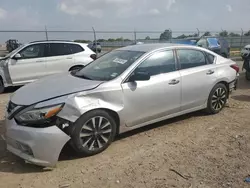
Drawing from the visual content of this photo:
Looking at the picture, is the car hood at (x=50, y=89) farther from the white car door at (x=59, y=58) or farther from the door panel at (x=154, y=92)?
the white car door at (x=59, y=58)

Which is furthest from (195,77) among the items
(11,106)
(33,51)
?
(33,51)

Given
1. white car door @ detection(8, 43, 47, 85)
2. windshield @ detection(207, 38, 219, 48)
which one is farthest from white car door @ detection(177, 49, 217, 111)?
windshield @ detection(207, 38, 219, 48)

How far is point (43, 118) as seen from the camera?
3.77 m

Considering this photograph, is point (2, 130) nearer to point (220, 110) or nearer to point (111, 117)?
point (111, 117)

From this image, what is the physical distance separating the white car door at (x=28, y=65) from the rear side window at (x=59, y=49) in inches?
9.6

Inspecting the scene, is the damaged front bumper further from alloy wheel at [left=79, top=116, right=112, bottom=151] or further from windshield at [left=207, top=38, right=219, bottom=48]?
windshield at [left=207, top=38, right=219, bottom=48]

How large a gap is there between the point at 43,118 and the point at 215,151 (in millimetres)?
2471

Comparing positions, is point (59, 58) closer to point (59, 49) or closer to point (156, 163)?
point (59, 49)

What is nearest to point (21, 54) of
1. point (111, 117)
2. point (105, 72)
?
point (105, 72)

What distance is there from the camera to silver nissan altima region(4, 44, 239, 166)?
Result: 12.5ft

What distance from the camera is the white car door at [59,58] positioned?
9.91 m

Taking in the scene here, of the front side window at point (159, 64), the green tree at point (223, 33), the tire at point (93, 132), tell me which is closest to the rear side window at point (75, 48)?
the front side window at point (159, 64)

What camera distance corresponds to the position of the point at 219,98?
6059 mm

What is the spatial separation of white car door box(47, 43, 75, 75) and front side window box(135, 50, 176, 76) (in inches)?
220
